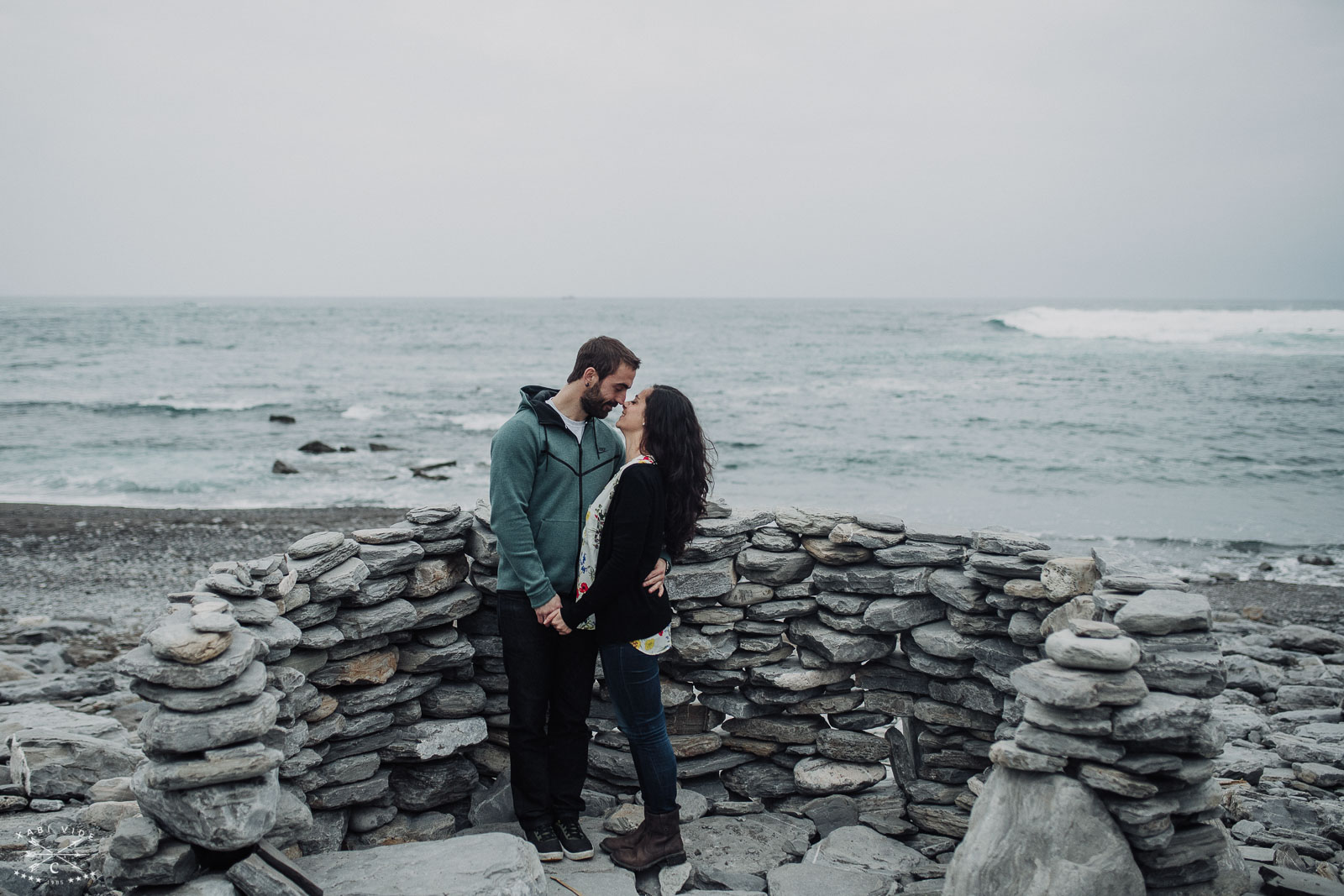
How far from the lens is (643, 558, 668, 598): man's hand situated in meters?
4.81

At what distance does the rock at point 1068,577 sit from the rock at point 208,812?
4.19 m

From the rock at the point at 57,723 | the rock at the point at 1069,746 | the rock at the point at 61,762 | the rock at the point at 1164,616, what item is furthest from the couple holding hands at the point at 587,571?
the rock at the point at 57,723

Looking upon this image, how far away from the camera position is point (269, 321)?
98.2 m

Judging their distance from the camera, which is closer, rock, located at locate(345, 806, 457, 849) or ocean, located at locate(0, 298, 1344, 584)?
rock, located at locate(345, 806, 457, 849)

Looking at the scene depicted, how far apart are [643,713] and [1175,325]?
88.6 metres

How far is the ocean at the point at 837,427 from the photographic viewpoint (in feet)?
66.0

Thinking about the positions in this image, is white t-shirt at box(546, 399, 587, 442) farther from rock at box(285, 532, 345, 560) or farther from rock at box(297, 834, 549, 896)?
rock at box(297, 834, 549, 896)

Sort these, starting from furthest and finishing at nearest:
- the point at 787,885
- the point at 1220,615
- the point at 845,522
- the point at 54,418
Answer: the point at 54,418 → the point at 1220,615 → the point at 845,522 → the point at 787,885

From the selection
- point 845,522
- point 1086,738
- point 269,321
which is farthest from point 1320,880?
point 269,321

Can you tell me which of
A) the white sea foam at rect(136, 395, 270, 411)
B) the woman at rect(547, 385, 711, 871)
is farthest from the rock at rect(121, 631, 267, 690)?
the white sea foam at rect(136, 395, 270, 411)

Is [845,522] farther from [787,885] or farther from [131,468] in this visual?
[131,468]

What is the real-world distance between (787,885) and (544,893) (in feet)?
4.71

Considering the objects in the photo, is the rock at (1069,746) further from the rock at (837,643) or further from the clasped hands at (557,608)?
the clasped hands at (557,608)

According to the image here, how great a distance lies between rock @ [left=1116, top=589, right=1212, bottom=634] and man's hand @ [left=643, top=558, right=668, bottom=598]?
2294mm
